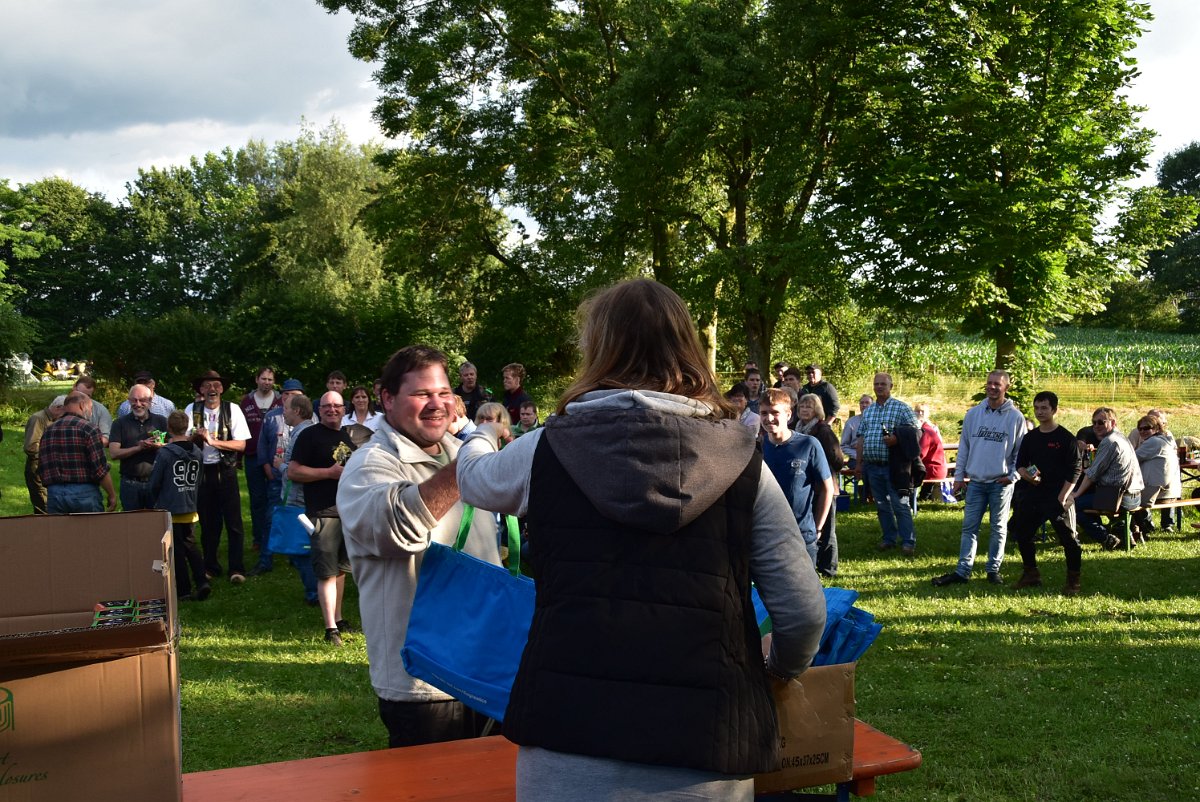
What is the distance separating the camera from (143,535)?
7.80 feet

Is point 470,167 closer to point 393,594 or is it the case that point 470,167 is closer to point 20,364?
point 20,364

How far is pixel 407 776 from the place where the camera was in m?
2.84

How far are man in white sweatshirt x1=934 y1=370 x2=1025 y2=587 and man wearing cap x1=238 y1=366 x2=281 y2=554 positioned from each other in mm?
7456

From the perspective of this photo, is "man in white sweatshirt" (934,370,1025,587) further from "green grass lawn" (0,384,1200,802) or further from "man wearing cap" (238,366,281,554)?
"man wearing cap" (238,366,281,554)

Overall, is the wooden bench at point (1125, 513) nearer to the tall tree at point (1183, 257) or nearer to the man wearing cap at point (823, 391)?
the man wearing cap at point (823, 391)

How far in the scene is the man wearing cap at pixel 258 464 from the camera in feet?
36.1

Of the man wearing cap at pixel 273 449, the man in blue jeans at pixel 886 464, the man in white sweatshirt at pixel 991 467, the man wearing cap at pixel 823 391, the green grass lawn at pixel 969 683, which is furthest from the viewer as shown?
the man wearing cap at pixel 823 391

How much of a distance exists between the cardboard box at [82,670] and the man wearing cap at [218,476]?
7970 millimetres

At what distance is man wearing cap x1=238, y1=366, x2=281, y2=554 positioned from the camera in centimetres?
1101

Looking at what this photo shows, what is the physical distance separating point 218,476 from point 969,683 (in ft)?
24.7

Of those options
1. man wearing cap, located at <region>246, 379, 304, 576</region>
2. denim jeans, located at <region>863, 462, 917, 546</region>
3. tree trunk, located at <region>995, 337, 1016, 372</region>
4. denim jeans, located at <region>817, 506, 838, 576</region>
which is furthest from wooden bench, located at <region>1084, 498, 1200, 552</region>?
man wearing cap, located at <region>246, 379, 304, 576</region>

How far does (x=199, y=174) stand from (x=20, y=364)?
41.5 meters

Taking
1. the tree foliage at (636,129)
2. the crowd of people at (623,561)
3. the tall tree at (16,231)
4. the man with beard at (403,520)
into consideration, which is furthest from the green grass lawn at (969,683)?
the tall tree at (16,231)

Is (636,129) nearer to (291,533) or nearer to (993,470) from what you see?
(993,470)
